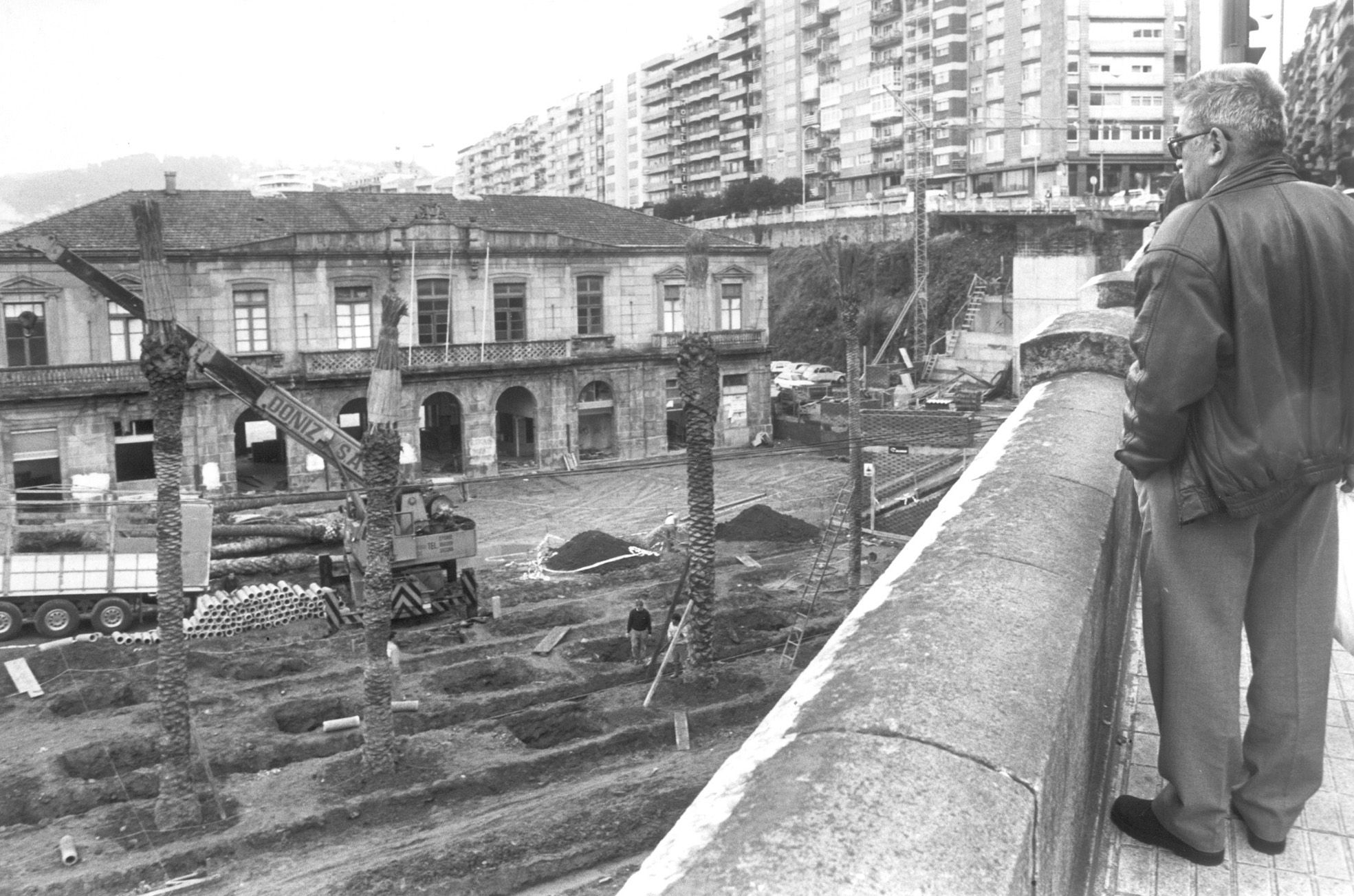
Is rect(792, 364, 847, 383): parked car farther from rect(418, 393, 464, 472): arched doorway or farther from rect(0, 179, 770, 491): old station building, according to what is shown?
rect(418, 393, 464, 472): arched doorway

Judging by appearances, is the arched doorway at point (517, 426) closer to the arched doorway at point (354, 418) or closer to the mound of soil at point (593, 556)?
the arched doorway at point (354, 418)

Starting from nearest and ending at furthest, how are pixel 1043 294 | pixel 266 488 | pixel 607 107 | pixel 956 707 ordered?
pixel 956 707 < pixel 266 488 < pixel 1043 294 < pixel 607 107

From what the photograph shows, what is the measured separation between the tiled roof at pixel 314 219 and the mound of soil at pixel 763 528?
14905mm

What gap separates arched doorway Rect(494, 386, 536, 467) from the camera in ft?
137

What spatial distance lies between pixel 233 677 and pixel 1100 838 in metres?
20.5

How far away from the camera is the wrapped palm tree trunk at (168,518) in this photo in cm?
1502

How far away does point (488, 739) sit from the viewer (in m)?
17.7

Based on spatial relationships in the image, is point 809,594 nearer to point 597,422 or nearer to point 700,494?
point 700,494

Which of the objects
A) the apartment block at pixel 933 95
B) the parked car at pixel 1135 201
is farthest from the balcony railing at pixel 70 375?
the parked car at pixel 1135 201

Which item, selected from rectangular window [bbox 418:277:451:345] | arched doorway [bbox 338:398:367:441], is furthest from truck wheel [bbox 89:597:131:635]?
rectangular window [bbox 418:277:451:345]

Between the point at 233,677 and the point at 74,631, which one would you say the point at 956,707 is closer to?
the point at 233,677

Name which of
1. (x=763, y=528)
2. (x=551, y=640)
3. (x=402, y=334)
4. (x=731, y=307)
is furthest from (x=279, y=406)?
(x=731, y=307)

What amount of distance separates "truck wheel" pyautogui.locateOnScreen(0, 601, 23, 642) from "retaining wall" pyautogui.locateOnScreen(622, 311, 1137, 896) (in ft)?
76.6

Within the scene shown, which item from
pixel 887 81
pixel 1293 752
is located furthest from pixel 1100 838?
pixel 887 81
